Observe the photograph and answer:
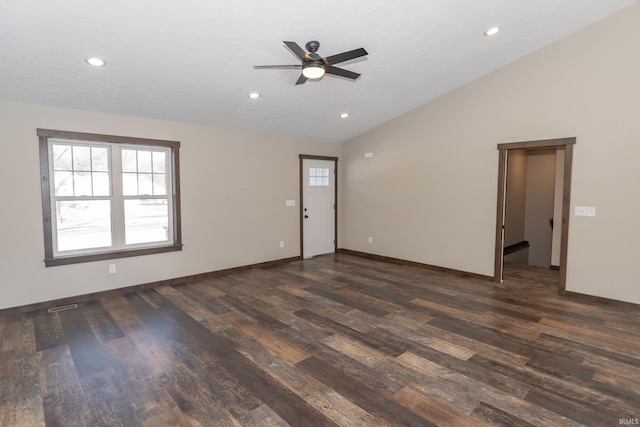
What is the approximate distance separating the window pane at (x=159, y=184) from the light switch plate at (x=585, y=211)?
608 cm

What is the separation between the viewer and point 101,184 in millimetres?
4668

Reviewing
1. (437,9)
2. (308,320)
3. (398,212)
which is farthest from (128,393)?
(398,212)

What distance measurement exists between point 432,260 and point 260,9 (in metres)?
4.89

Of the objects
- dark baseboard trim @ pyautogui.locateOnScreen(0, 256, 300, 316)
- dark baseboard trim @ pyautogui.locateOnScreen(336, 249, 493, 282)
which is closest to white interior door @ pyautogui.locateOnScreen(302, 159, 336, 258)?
dark baseboard trim @ pyautogui.locateOnScreen(336, 249, 493, 282)

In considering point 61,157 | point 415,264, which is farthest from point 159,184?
point 415,264

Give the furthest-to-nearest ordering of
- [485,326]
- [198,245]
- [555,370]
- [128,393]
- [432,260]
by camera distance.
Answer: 1. [432,260]
2. [198,245]
3. [485,326]
4. [555,370]
5. [128,393]

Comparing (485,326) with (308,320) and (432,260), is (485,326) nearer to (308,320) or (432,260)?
A: (308,320)

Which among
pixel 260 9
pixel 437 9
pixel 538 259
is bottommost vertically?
pixel 538 259

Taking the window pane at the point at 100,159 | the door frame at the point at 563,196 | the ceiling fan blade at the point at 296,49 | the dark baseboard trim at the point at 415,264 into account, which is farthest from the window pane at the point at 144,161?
the door frame at the point at 563,196

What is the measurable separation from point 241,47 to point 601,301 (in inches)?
216

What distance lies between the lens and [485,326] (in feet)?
11.9

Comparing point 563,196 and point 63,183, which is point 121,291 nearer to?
point 63,183

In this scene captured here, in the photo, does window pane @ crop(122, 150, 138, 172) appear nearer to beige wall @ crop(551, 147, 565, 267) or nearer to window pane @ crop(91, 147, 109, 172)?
window pane @ crop(91, 147, 109, 172)

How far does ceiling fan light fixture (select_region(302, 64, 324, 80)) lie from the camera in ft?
10.1
